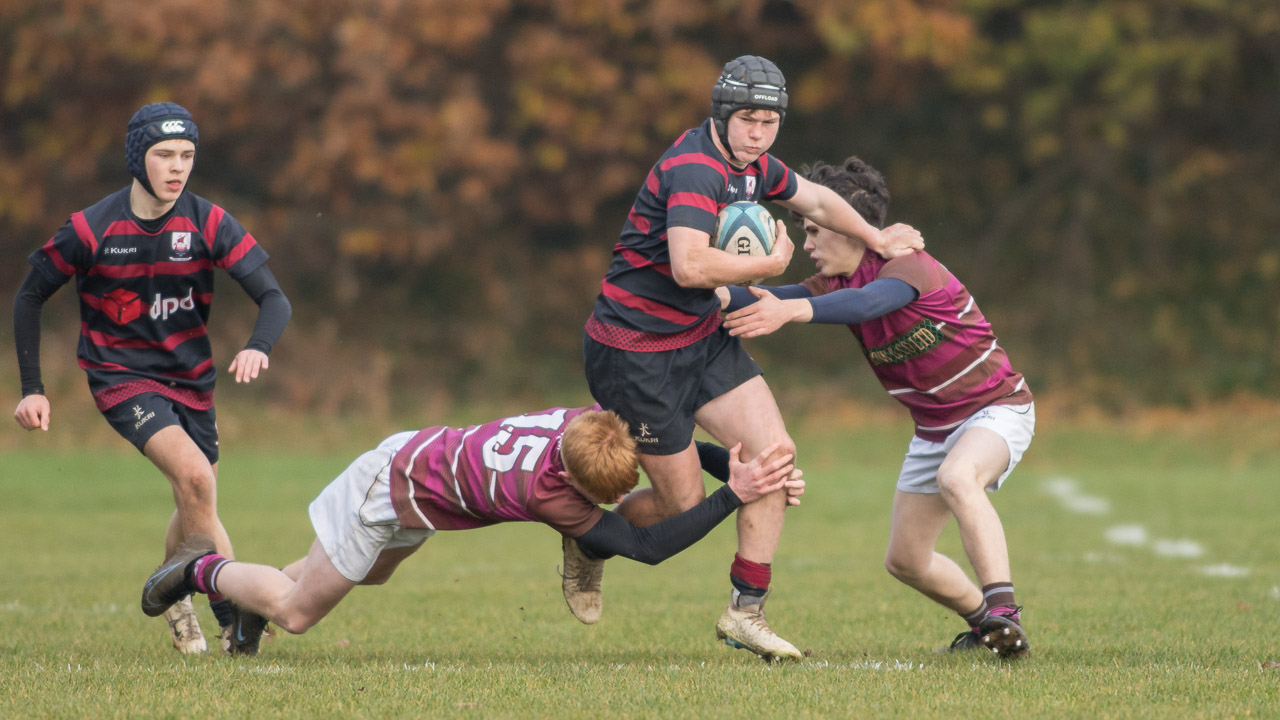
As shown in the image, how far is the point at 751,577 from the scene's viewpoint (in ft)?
18.8

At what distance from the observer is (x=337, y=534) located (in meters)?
5.66

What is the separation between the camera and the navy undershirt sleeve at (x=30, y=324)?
20.5 feet

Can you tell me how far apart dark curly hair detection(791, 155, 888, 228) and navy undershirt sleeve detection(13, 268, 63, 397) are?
314 cm

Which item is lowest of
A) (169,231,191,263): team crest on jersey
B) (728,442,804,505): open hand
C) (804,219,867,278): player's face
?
(728,442,804,505): open hand

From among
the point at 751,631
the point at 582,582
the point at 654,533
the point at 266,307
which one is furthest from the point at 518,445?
the point at 266,307

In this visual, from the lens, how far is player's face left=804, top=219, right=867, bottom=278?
606cm

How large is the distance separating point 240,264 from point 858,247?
2.57 meters

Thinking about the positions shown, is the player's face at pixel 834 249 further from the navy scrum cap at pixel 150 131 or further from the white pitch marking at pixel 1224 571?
the white pitch marking at pixel 1224 571

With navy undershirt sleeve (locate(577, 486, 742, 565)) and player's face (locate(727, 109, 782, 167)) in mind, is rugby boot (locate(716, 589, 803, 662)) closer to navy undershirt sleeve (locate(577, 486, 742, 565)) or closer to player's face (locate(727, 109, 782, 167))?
navy undershirt sleeve (locate(577, 486, 742, 565))

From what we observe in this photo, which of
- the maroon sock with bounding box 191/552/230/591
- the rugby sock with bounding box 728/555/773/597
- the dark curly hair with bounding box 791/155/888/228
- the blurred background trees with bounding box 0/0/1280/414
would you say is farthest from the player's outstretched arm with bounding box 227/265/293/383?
the blurred background trees with bounding box 0/0/1280/414

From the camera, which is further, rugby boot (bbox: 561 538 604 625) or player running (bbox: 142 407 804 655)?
rugby boot (bbox: 561 538 604 625)

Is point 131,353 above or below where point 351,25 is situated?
below

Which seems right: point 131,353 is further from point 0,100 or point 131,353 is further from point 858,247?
point 0,100

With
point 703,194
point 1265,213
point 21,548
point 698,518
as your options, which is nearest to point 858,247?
point 703,194
